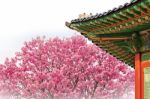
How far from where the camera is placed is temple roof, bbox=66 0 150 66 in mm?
7773

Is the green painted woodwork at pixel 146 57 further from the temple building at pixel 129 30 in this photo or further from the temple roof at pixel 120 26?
the temple roof at pixel 120 26

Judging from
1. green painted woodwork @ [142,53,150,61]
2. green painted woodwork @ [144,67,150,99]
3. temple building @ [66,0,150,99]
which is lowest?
green painted woodwork @ [144,67,150,99]

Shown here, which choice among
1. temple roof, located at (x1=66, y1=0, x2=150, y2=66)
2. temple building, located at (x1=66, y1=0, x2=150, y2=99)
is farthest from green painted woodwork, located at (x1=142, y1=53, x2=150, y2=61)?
temple roof, located at (x1=66, y1=0, x2=150, y2=66)

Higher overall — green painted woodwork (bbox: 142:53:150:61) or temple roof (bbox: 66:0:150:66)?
temple roof (bbox: 66:0:150:66)

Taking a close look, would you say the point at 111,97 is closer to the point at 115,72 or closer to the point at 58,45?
the point at 115,72

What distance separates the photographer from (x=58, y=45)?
4275cm

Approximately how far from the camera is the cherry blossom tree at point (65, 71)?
40562mm

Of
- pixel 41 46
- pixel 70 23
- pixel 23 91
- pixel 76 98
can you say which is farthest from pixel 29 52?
pixel 70 23

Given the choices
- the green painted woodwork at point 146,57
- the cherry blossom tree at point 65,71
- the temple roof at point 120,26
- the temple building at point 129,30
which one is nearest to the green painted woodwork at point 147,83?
the temple building at point 129,30

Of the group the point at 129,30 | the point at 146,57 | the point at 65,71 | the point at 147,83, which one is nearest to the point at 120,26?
the point at 129,30

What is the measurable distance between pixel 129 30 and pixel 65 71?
3164 centimetres

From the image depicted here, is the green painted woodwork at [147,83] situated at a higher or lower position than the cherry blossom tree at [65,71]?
lower

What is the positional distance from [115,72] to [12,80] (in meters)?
11.2

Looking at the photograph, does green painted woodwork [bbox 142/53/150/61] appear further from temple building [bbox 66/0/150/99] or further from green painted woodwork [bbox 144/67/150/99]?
green painted woodwork [bbox 144/67/150/99]
